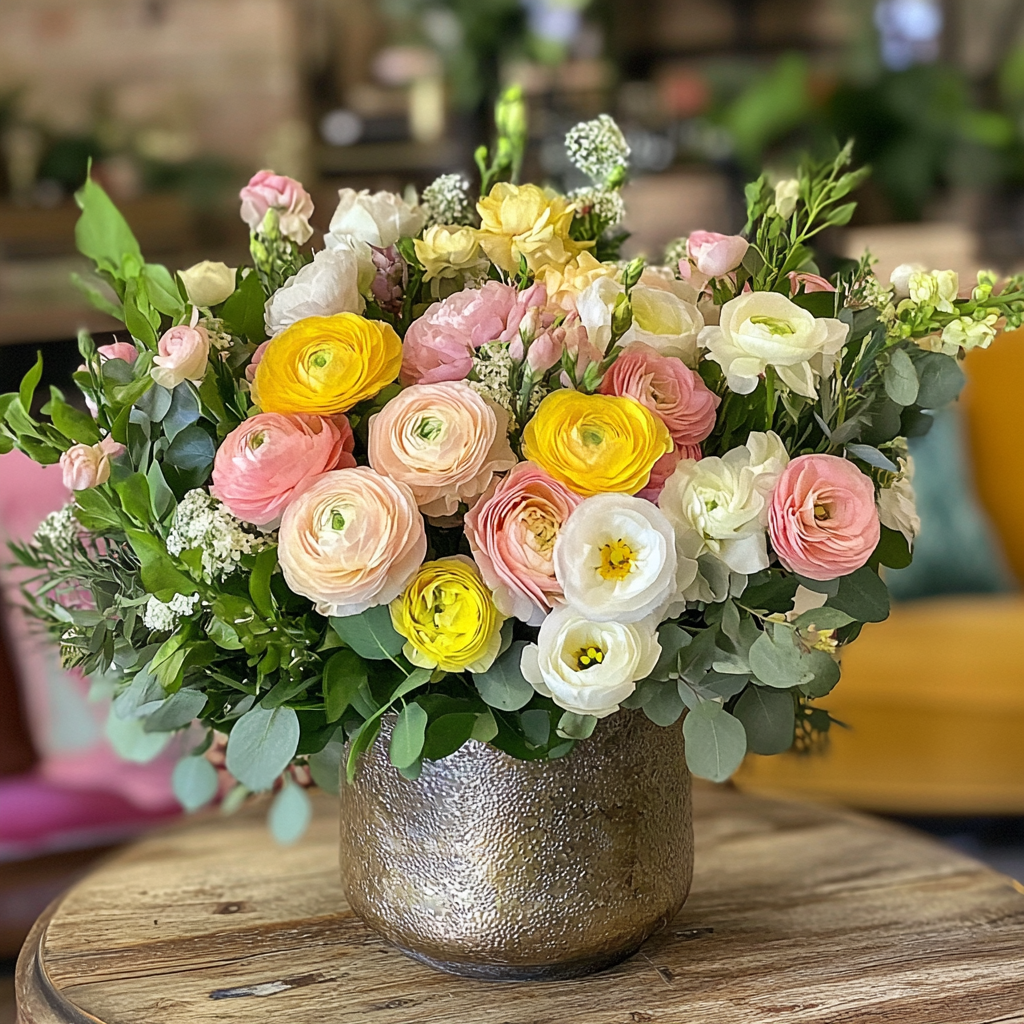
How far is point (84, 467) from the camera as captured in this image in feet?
2.56

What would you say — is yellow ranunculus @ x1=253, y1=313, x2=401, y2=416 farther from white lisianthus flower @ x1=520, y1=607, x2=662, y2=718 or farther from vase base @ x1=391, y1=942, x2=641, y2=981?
vase base @ x1=391, y1=942, x2=641, y2=981

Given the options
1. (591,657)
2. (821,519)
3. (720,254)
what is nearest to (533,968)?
(591,657)

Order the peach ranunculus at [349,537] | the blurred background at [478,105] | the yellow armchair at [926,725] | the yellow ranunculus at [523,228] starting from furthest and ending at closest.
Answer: the blurred background at [478,105]
the yellow armchair at [926,725]
the yellow ranunculus at [523,228]
the peach ranunculus at [349,537]


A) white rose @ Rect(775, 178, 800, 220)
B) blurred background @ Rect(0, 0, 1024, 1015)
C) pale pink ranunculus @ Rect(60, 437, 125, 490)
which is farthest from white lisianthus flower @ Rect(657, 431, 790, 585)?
blurred background @ Rect(0, 0, 1024, 1015)

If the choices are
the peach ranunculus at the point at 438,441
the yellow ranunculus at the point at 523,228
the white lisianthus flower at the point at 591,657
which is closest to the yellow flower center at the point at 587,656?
the white lisianthus flower at the point at 591,657

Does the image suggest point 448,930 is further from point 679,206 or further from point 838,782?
point 679,206

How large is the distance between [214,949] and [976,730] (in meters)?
1.47

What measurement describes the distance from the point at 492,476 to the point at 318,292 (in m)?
0.14

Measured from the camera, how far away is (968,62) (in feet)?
14.3

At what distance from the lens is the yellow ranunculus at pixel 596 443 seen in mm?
726

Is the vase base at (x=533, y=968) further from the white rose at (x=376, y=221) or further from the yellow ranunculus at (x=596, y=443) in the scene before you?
the white rose at (x=376, y=221)

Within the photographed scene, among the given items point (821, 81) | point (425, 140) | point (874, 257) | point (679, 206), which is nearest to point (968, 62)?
point (821, 81)

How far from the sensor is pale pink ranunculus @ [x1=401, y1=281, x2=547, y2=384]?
2.54 feet

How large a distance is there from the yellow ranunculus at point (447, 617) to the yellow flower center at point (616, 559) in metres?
0.07
